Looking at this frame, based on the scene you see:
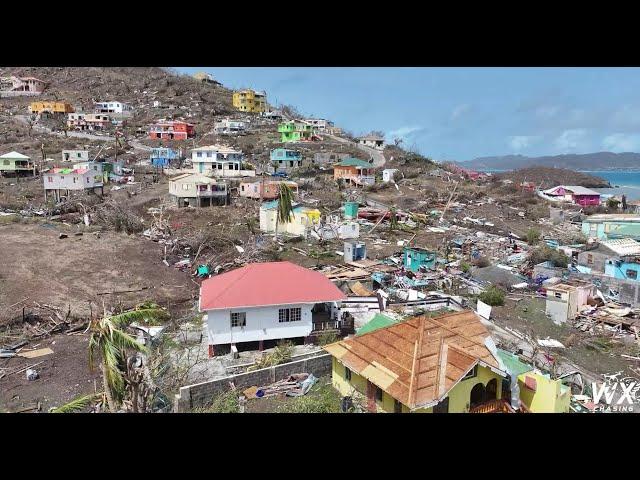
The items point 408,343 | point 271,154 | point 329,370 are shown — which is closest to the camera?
point 408,343

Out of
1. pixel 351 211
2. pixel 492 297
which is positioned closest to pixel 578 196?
pixel 351 211

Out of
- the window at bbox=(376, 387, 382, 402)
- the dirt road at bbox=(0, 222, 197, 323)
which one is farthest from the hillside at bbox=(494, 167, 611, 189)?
the window at bbox=(376, 387, 382, 402)

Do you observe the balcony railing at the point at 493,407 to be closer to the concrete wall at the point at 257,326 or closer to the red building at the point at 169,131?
the concrete wall at the point at 257,326

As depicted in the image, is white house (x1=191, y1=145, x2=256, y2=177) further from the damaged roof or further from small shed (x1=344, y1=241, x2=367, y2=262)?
the damaged roof

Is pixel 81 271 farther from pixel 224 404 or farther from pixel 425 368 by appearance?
pixel 425 368

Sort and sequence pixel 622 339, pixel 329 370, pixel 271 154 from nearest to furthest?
pixel 329 370 < pixel 622 339 < pixel 271 154
